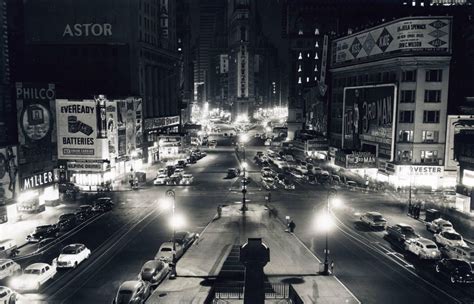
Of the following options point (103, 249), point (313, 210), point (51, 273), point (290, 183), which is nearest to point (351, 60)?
point (290, 183)

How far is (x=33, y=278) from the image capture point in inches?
1198

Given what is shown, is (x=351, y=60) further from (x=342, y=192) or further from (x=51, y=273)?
(x=51, y=273)

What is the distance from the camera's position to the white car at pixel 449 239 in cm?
3897

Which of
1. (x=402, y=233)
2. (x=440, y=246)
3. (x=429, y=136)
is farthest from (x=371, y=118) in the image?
(x=440, y=246)

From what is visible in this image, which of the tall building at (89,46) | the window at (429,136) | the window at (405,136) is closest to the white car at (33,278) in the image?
the window at (405,136)

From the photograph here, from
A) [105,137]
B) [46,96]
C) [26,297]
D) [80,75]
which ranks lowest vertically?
[26,297]

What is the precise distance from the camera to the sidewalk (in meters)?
27.5

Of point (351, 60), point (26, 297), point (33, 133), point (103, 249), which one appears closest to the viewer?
point (26, 297)

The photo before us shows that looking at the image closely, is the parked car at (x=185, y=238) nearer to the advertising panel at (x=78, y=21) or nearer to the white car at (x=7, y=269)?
the white car at (x=7, y=269)

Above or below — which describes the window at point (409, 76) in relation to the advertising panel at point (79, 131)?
above

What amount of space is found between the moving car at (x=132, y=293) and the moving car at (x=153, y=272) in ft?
6.10

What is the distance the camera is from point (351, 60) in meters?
90.3

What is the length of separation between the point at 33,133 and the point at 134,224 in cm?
2146

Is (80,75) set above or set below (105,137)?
above
